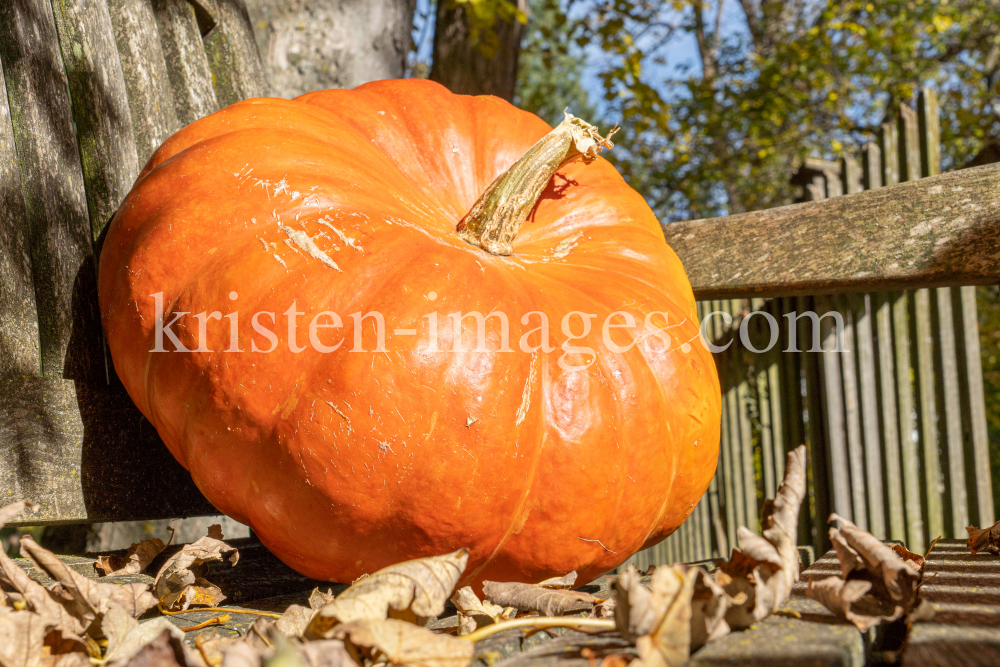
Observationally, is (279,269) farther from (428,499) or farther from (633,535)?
(633,535)

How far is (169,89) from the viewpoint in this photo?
2092 millimetres

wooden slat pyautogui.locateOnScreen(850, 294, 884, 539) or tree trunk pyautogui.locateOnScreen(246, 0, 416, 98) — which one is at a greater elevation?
tree trunk pyautogui.locateOnScreen(246, 0, 416, 98)

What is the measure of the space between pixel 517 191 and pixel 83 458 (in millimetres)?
1146

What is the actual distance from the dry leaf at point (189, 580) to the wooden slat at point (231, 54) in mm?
1463

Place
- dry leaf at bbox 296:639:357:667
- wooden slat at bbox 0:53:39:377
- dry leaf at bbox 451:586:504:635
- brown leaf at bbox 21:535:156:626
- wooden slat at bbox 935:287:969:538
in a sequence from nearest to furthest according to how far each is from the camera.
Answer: dry leaf at bbox 296:639:357:667 → brown leaf at bbox 21:535:156:626 → dry leaf at bbox 451:586:504:635 → wooden slat at bbox 0:53:39:377 → wooden slat at bbox 935:287:969:538

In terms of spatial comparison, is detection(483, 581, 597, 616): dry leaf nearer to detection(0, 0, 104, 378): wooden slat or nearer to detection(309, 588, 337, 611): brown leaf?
detection(309, 588, 337, 611): brown leaf

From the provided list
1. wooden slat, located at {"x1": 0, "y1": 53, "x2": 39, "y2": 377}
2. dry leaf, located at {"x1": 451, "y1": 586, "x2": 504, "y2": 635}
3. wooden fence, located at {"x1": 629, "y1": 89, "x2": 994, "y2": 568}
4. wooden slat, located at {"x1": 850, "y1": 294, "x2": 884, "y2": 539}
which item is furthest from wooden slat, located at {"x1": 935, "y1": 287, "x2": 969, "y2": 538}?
wooden slat, located at {"x1": 0, "y1": 53, "x2": 39, "y2": 377}

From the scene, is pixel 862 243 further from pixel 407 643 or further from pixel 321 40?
pixel 321 40

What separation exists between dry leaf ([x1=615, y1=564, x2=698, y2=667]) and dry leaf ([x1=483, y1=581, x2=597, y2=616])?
31cm

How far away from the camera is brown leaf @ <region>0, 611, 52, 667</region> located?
89 centimetres

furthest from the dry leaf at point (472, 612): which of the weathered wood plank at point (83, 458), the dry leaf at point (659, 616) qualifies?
the weathered wood plank at point (83, 458)

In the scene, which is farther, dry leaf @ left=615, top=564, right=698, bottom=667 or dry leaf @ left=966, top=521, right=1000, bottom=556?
dry leaf @ left=966, top=521, right=1000, bottom=556

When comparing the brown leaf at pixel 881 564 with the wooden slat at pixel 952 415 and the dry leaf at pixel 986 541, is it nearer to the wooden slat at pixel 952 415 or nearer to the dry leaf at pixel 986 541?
the dry leaf at pixel 986 541

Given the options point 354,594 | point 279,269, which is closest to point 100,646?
point 354,594
